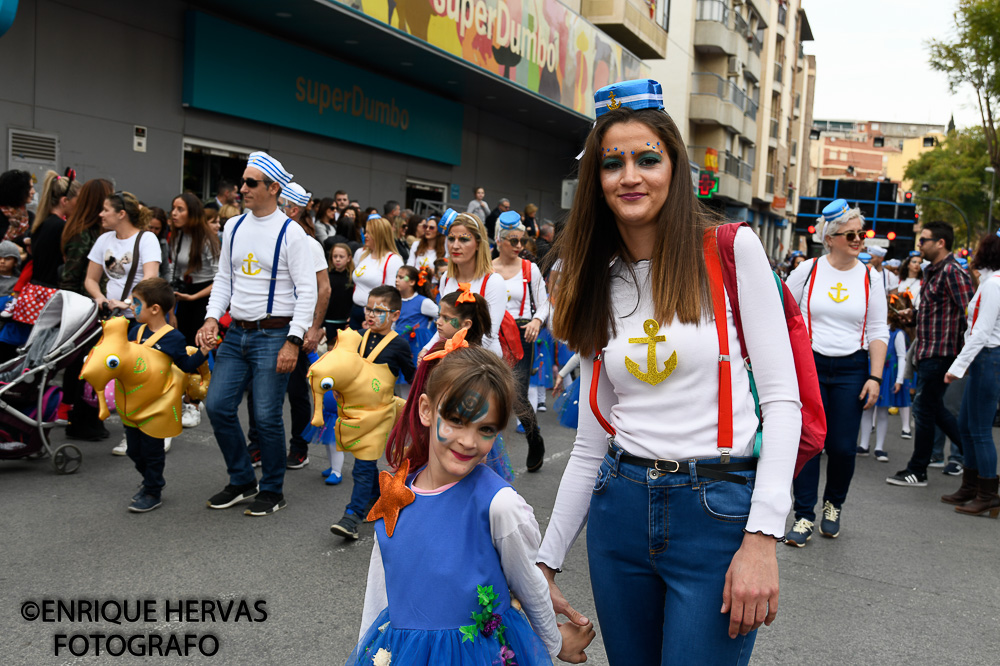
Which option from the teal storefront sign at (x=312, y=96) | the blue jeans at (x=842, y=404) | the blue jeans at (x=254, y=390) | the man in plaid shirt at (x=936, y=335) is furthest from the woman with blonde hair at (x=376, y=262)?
the teal storefront sign at (x=312, y=96)

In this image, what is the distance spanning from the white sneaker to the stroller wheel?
1.58 metres

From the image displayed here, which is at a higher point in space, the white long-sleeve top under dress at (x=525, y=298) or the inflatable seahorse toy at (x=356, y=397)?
the white long-sleeve top under dress at (x=525, y=298)

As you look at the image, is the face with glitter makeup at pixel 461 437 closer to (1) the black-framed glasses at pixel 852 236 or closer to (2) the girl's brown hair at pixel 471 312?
(2) the girl's brown hair at pixel 471 312

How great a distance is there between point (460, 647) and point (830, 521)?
14.2 feet

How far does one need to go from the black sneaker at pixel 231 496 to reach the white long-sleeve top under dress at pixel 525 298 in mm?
2823

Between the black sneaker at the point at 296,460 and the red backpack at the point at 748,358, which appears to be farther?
the black sneaker at the point at 296,460

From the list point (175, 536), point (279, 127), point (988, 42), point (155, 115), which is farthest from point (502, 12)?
point (988, 42)

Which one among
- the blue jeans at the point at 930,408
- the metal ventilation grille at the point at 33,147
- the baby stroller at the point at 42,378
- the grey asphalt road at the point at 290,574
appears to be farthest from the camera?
the metal ventilation grille at the point at 33,147

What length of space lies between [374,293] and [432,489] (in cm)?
351

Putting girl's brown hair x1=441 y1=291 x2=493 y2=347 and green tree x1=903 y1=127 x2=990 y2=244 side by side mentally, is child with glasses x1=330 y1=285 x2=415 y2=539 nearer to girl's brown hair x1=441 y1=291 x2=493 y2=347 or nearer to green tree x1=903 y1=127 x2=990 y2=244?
girl's brown hair x1=441 y1=291 x2=493 y2=347

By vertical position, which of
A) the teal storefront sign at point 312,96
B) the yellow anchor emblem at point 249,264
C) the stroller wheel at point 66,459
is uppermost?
the teal storefront sign at point 312,96

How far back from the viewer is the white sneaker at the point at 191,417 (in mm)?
7816

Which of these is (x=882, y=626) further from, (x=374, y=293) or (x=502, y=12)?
(x=502, y=12)

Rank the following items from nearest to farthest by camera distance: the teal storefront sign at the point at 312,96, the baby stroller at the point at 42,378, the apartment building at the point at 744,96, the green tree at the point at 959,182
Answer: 1. the baby stroller at the point at 42,378
2. the teal storefront sign at the point at 312,96
3. the apartment building at the point at 744,96
4. the green tree at the point at 959,182
